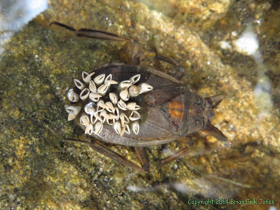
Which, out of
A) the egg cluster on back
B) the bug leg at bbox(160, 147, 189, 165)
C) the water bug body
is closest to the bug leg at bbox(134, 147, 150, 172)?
the water bug body

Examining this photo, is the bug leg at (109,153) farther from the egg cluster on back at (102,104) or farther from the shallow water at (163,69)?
the egg cluster on back at (102,104)

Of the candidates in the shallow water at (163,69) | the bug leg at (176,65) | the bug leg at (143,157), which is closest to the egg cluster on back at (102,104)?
the shallow water at (163,69)

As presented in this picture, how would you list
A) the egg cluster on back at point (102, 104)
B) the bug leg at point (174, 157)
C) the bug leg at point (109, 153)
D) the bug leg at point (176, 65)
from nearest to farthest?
the egg cluster on back at point (102, 104) → the bug leg at point (109, 153) → the bug leg at point (174, 157) → the bug leg at point (176, 65)

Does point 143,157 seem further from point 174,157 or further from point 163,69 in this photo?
point 163,69

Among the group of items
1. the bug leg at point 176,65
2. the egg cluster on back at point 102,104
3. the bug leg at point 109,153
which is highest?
the bug leg at point 176,65

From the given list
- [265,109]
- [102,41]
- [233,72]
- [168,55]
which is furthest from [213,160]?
[102,41]

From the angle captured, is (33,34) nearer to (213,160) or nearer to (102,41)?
(102,41)

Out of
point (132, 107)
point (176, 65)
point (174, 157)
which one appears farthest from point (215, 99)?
point (132, 107)
